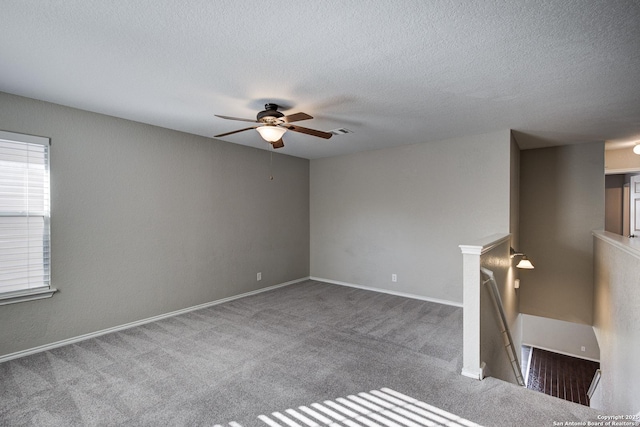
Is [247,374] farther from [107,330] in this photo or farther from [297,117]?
[297,117]

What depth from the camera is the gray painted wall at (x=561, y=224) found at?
490 centimetres

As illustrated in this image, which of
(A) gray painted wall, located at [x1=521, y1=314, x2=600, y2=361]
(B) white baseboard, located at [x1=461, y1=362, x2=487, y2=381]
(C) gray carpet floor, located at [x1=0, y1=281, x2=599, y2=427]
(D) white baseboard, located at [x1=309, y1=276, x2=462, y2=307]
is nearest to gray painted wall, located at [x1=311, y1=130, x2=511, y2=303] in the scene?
(D) white baseboard, located at [x1=309, y1=276, x2=462, y2=307]

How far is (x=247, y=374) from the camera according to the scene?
8.39ft

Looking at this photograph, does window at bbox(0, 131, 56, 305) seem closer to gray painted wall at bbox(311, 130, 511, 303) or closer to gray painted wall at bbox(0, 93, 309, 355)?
gray painted wall at bbox(0, 93, 309, 355)

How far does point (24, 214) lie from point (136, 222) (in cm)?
98

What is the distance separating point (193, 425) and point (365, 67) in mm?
2721

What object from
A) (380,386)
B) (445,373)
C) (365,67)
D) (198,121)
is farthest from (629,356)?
(198,121)

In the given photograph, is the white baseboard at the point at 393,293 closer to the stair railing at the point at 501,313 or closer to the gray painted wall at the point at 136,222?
the stair railing at the point at 501,313

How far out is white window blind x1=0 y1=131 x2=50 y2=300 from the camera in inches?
111

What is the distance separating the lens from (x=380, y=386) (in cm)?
240

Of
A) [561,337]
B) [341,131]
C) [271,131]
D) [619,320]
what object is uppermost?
[341,131]

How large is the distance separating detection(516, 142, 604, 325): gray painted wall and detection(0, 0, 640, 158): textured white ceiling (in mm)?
1629

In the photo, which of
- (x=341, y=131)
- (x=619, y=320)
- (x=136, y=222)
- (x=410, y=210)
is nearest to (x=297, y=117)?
(x=341, y=131)

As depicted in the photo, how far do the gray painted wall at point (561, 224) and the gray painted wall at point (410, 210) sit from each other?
171 centimetres
